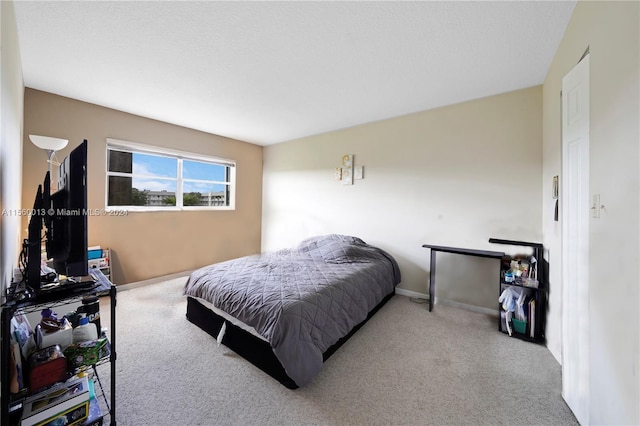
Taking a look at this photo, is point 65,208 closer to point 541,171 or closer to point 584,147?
point 584,147

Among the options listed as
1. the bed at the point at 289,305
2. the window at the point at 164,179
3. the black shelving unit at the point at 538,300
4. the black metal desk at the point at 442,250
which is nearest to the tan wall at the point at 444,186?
the black metal desk at the point at 442,250

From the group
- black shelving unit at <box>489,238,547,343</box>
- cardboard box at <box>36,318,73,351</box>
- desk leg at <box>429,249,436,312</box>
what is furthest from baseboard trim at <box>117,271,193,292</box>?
black shelving unit at <box>489,238,547,343</box>

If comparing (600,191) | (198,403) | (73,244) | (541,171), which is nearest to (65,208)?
(73,244)

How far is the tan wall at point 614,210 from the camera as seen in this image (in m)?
0.91

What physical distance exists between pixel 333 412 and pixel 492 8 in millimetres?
2681

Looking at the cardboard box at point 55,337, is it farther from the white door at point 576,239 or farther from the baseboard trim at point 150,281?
the white door at point 576,239

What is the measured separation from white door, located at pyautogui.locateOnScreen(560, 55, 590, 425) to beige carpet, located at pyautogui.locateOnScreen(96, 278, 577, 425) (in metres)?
0.23

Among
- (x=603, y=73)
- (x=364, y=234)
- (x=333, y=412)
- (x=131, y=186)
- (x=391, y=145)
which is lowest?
(x=333, y=412)

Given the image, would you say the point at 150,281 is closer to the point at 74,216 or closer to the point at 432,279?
the point at 74,216

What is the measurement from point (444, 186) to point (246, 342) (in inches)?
108

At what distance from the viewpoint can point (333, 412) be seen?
1435 millimetres

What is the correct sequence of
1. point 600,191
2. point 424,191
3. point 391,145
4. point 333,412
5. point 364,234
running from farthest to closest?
point 364,234, point 391,145, point 424,191, point 333,412, point 600,191

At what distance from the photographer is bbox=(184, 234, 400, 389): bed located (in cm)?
163

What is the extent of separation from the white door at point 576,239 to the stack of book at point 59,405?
2586 mm
